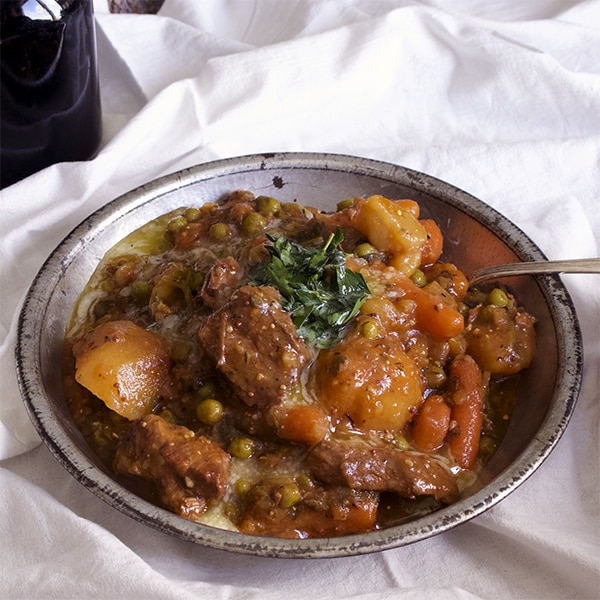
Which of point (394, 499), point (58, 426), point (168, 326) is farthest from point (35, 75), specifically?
point (394, 499)

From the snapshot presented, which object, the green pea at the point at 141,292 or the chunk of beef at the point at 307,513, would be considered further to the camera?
the green pea at the point at 141,292

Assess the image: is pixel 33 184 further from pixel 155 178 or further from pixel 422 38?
pixel 422 38

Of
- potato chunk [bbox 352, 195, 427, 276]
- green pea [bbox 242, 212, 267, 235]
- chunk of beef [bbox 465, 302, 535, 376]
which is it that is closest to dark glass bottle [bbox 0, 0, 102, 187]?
green pea [bbox 242, 212, 267, 235]

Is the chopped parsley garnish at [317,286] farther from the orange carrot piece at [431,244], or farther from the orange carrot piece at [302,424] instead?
the orange carrot piece at [431,244]

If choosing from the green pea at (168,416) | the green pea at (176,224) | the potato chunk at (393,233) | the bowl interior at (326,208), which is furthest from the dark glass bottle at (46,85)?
the green pea at (168,416)

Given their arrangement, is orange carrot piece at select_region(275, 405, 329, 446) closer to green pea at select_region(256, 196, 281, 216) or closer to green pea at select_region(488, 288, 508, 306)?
green pea at select_region(488, 288, 508, 306)

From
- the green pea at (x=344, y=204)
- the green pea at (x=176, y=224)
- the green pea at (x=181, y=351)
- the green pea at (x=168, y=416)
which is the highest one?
the green pea at (x=176, y=224)
